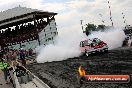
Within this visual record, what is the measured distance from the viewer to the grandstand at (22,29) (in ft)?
149

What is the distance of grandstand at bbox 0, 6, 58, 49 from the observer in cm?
4556

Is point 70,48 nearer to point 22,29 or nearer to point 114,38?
point 114,38

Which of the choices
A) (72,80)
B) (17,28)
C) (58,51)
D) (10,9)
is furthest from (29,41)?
(72,80)

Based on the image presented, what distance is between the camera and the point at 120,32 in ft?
125

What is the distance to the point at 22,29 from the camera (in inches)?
1911

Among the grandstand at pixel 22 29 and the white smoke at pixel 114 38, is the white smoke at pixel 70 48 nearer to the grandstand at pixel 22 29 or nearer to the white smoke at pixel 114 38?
the white smoke at pixel 114 38

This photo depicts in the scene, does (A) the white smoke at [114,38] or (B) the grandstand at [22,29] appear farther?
(B) the grandstand at [22,29]

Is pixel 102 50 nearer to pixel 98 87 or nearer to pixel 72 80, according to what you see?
pixel 72 80

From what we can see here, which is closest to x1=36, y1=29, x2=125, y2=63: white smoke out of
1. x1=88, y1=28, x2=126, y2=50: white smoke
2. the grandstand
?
x1=88, y1=28, x2=126, y2=50: white smoke

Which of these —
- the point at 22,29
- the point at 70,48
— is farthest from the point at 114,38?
the point at 22,29

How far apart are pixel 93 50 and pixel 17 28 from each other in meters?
22.9

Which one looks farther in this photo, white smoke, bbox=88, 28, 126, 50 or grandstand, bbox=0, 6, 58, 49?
grandstand, bbox=0, 6, 58, 49

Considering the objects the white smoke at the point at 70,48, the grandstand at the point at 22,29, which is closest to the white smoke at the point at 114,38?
the white smoke at the point at 70,48

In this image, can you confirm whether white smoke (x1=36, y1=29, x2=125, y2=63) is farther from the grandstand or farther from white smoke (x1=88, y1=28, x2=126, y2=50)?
the grandstand
